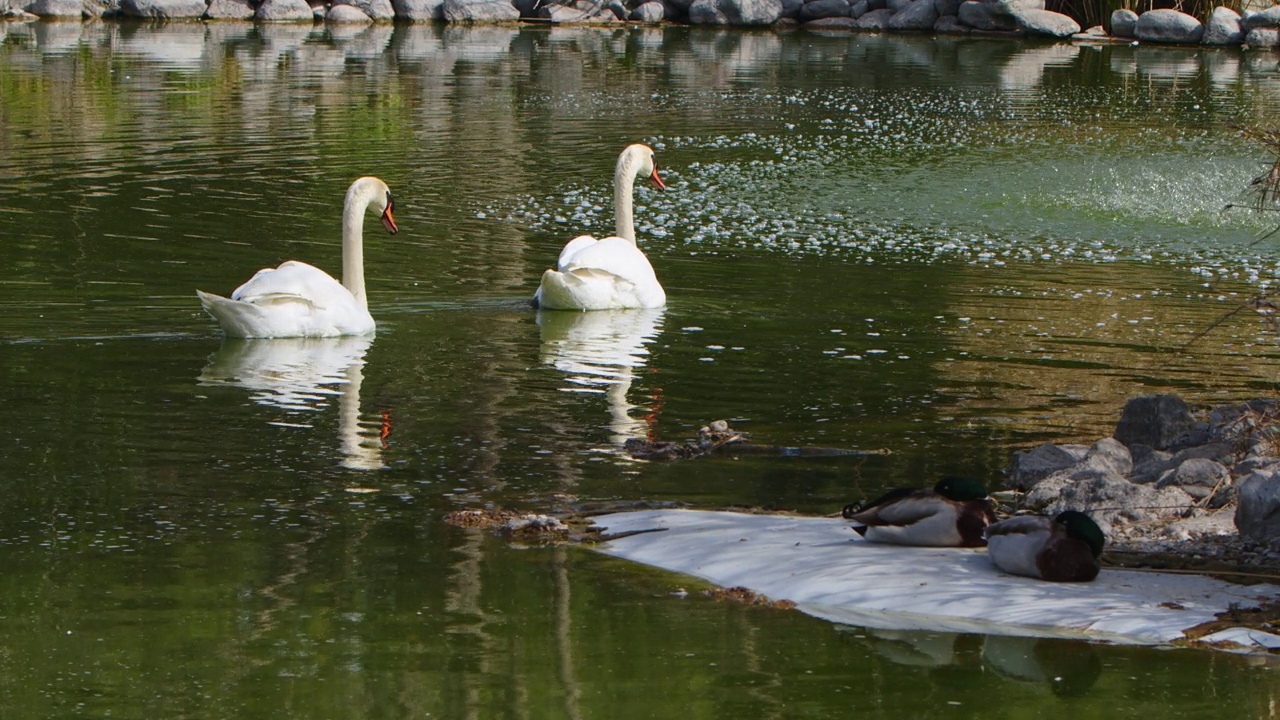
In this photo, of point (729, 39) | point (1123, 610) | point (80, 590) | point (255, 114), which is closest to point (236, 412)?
point (80, 590)

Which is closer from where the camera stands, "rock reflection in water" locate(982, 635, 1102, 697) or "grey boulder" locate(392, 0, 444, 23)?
"rock reflection in water" locate(982, 635, 1102, 697)

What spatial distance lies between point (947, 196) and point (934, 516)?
11925 mm

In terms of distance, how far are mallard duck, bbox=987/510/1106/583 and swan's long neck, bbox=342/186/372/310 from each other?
20.5 feet

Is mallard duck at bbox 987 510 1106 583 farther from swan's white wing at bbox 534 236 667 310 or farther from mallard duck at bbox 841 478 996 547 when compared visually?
swan's white wing at bbox 534 236 667 310

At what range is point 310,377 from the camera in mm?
10914

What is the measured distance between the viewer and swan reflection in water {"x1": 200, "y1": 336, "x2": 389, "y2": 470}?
9.31 metres

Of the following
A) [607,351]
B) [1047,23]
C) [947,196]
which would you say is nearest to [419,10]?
[1047,23]

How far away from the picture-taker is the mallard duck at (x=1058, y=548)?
6.58 metres

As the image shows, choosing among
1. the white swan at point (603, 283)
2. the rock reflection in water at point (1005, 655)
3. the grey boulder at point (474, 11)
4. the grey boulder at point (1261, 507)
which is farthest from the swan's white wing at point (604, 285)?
the grey boulder at point (474, 11)

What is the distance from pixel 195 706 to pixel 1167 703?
9.41ft

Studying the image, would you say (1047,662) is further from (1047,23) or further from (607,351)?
(1047,23)

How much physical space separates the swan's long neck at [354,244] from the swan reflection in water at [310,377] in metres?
0.42

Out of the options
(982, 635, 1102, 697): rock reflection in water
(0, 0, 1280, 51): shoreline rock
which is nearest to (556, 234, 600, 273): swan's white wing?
(982, 635, 1102, 697): rock reflection in water

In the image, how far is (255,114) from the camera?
86.0ft
